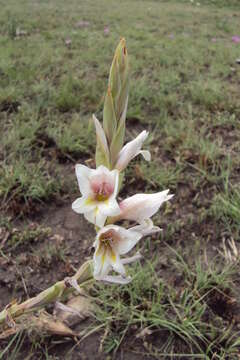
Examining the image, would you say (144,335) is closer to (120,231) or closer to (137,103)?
(120,231)

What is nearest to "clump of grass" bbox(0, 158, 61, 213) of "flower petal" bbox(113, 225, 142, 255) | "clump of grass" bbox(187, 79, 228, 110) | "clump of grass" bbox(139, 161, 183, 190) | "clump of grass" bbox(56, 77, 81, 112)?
"clump of grass" bbox(139, 161, 183, 190)

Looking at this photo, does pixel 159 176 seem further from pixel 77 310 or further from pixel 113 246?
pixel 113 246

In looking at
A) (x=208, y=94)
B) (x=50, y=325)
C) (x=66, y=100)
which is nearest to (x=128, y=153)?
(x=50, y=325)

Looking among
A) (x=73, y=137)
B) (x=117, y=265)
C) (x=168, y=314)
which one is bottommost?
(x=168, y=314)

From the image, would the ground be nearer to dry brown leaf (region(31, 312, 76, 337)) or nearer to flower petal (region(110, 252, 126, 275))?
dry brown leaf (region(31, 312, 76, 337))

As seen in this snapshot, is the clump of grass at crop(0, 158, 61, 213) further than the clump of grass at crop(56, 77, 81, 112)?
No

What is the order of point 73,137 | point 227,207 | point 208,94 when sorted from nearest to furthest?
point 227,207 → point 73,137 → point 208,94
